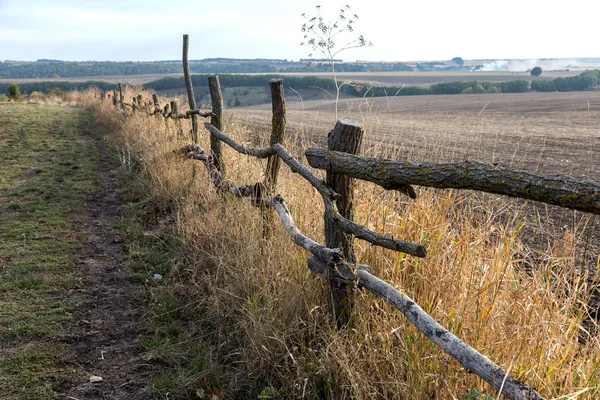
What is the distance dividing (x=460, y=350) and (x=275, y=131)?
3024mm

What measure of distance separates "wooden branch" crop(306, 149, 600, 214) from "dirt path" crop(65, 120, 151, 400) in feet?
6.46

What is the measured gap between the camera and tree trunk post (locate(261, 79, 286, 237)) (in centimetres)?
445

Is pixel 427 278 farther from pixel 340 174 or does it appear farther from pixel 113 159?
pixel 113 159

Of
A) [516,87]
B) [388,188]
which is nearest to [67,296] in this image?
[388,188]

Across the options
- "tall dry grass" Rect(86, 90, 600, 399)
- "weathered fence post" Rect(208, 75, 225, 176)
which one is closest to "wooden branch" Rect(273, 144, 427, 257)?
"tall dry grass" Rect(86, 90, 600, 399)

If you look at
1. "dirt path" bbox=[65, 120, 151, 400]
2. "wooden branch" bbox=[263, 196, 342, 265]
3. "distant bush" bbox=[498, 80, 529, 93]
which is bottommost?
"dirt path" bbox=[65, 120, 151, 400]

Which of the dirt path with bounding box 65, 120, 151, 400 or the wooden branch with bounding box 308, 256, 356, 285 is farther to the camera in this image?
the dirt path with bounding box 65, 120, 151, 400

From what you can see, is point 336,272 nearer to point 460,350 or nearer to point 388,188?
point 388,188

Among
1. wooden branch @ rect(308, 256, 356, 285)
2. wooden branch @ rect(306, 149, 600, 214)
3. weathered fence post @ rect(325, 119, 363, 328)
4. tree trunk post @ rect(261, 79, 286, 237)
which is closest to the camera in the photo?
wooden branch @ rect(306, 149, 600, 214)

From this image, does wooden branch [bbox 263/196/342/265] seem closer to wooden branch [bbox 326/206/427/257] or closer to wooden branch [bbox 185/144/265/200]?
wooden branch [bbox 326/206/427/257]

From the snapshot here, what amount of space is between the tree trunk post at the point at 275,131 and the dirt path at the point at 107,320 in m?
1.43

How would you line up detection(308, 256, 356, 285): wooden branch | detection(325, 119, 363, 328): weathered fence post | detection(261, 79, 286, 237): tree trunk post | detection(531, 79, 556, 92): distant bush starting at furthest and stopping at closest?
detection(531, 79, 556, 92): distant bush → detection(261, 79, 286, 237): tree trunk post → detection(325, 119, 363, 328): weathered fence post → detection(308, 256, 356, 285): wooden branch

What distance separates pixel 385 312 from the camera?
2676 mm

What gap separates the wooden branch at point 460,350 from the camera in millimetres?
1812
